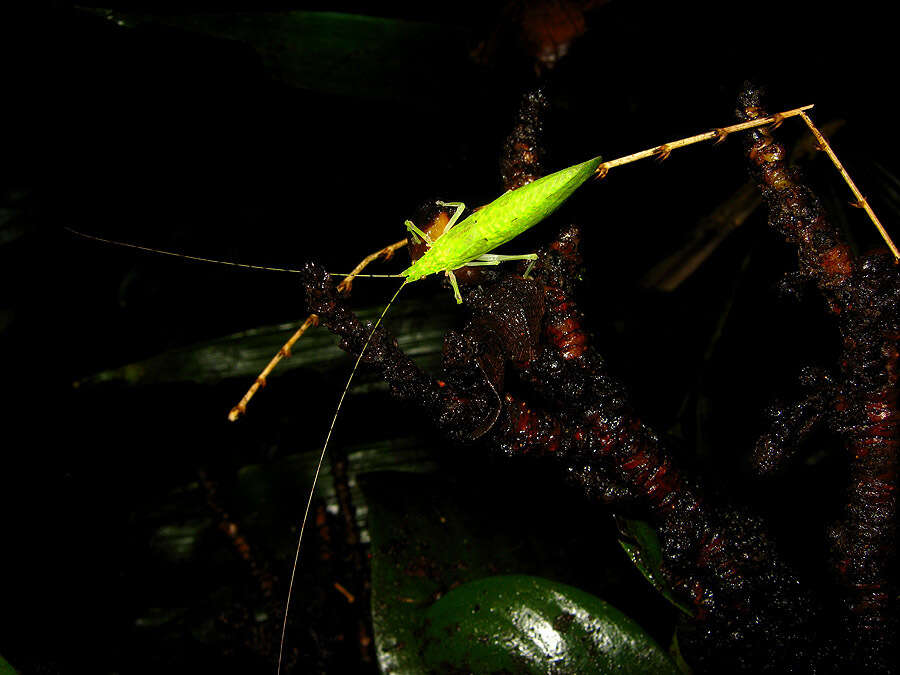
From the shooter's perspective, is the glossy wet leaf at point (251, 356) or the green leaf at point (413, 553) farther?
the glossy wet leaf at point (251, 356)

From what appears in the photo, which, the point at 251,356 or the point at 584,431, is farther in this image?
the point at 251,356

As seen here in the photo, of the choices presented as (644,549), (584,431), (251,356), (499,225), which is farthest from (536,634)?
(251,356)

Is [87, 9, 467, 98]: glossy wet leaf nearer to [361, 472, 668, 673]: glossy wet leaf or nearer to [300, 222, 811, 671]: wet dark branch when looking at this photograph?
[300, 222, 811, 671]: wet dark branch

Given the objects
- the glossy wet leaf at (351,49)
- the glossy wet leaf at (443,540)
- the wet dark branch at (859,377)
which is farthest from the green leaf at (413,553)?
the glossy wet leaf at (351,49)

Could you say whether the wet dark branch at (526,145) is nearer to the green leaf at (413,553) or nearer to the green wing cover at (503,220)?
the green wing cover at (503,220)

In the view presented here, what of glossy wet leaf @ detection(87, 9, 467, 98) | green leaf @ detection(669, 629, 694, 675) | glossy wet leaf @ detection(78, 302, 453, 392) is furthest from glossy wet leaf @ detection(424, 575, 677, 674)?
glossy wet leaf @ detection(87, 9, 467, 98)

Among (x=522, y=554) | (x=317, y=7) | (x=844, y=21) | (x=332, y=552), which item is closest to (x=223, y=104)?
(x=317, y=7)

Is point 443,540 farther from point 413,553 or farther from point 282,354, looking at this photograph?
point 282,354
